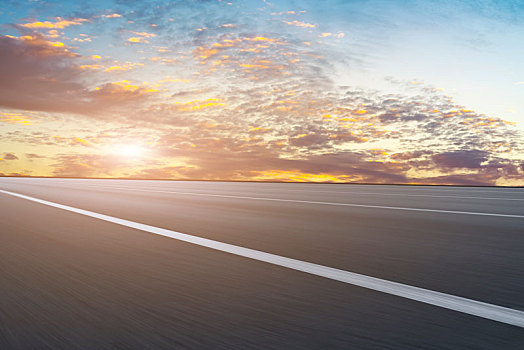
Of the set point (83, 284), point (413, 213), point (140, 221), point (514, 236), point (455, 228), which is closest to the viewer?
point (83, 284)

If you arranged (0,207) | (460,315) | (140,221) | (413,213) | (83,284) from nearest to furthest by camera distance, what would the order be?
(460,315) → (83,284) → (140,221) → (413,213) → (0,207)

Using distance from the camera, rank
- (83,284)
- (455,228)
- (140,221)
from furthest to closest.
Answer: (140,221) → (455,228) → (83,284)

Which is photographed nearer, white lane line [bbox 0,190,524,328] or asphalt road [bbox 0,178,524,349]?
asphalt road [bbox 0,178,524,349]

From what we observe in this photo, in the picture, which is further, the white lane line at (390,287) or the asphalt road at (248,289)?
the white lane line at (390,287)

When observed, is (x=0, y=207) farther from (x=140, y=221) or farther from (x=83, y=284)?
(x=83, y=284)

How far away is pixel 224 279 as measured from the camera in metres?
3.97

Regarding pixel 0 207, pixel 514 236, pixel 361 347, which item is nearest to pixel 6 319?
pixel 361 347

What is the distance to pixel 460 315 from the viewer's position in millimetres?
2934

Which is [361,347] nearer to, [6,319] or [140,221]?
[6,319]

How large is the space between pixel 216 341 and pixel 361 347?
0.71m

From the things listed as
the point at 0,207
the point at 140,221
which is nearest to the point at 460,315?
the point at 140,221

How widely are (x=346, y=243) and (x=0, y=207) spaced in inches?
359

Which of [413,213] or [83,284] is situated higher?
[413,213]

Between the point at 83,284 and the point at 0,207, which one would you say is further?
the point at 0,207
